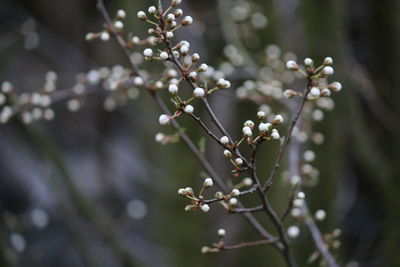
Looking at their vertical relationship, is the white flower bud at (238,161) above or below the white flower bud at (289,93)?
below

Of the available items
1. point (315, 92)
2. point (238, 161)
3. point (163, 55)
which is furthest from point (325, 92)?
point (163, 55)

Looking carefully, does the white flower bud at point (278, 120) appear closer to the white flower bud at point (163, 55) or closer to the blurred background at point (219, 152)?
the white flower bud at point (163, 55)

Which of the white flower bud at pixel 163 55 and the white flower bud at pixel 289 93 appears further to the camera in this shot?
the white flower bud at pixel 289 93

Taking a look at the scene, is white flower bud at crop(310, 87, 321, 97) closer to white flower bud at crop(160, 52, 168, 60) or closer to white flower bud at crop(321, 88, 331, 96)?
white flower bud at crop(321, 88, 331, 96)

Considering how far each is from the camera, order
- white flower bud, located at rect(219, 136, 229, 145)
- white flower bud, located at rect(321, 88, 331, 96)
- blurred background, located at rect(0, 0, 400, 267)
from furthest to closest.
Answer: blurred background, located at rect(0, 0, 400, 267) < white flower bud, located at rect(321, 88, 331, 96) < white flower bud, located at rect(219, 136, 229, 145)

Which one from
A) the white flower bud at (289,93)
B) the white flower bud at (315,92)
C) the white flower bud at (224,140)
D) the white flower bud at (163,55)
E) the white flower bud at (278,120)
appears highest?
the white flower bud at (289,93)

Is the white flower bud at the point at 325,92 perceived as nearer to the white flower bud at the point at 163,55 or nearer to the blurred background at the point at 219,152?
the white flower bud at the point at 163,55

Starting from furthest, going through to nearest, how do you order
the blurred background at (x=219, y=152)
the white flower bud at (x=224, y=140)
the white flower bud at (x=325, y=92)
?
the blurred background at (x=219, y=152) → the white flower bud at (x=325, y=92) → the white flower bud at (x=224, y=140)

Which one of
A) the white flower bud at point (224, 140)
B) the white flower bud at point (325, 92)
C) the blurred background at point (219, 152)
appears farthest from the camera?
the blurred background at point (219, 152)

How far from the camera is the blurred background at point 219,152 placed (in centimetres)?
258

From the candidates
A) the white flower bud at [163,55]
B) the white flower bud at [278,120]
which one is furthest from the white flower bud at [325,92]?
the white flower bud at [163,55]

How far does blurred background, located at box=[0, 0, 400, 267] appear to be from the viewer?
8.46 ft

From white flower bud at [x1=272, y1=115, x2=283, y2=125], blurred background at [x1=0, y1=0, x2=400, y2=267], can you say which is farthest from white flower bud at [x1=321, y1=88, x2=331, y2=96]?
blurred background at [x1=0, y1=0, x2=400, y2=267]

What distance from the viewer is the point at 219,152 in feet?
12.5
